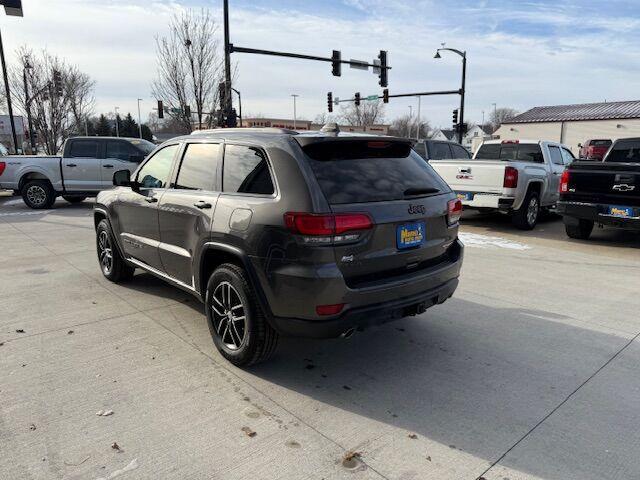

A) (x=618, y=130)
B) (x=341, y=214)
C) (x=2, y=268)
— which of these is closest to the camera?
(x=341, y=214)

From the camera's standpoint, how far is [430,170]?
162 inches

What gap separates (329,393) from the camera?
3.40 metres

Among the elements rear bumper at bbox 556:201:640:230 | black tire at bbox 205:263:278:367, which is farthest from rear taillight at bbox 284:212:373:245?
rear bumper at bbox 556:201:640:230

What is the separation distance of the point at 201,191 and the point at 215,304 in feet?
3.13

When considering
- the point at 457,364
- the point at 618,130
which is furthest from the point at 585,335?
the point at 618,130

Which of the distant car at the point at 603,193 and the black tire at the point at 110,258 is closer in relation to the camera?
the black tire at the point at 110,258

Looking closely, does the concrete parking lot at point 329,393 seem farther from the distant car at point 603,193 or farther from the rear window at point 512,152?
the rear window at point 512,152

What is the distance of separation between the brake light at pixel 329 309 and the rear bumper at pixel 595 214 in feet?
22.6

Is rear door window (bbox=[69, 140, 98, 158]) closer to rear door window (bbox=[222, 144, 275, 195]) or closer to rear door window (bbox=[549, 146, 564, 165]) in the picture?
rear door window (bbox=[222, 144, 275, 195])

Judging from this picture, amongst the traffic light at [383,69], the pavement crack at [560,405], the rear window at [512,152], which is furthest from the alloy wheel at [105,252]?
the traffic light at [383,69]

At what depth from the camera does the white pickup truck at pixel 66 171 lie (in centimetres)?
1359

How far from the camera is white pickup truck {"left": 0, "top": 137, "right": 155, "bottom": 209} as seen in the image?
13.6 m

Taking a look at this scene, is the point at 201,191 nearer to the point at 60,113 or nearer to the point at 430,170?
the point at 430,170

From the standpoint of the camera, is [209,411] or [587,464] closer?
[587,464]
